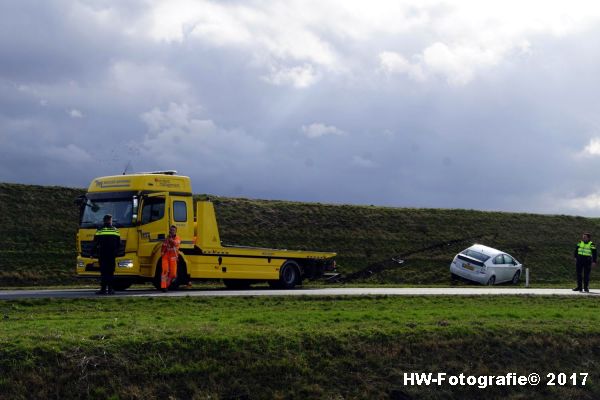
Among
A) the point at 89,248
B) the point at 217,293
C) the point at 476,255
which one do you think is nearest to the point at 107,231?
the point at 89,248

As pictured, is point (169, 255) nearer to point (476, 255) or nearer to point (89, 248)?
point (89, 248)

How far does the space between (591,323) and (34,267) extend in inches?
874

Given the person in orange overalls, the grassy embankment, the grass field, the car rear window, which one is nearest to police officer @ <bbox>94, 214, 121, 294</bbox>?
the person in orange overalls

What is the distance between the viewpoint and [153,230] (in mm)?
23719

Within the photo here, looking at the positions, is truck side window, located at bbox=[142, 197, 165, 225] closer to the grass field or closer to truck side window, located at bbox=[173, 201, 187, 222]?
truck side window, located at bbox=[173, 201, 187, 222]

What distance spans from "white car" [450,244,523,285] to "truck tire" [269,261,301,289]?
364 inches

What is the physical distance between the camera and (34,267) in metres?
33.0

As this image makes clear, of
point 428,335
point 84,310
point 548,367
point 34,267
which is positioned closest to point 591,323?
point 548,367

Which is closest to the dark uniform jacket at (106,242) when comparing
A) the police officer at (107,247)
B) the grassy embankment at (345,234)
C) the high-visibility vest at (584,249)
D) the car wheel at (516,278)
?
the police officer at (107,247)

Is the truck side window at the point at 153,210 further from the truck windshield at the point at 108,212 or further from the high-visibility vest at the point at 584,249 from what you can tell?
the high-visibility vest at the point at 584,249

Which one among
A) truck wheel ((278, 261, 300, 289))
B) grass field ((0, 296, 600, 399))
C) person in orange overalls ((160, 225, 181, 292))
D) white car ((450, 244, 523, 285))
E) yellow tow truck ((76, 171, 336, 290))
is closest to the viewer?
grass field ((0, 296, 600, 399))

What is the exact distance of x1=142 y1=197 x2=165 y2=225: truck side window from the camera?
23672mm

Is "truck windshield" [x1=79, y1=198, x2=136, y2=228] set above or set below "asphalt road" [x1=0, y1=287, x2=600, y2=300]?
above

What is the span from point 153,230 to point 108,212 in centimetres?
130
